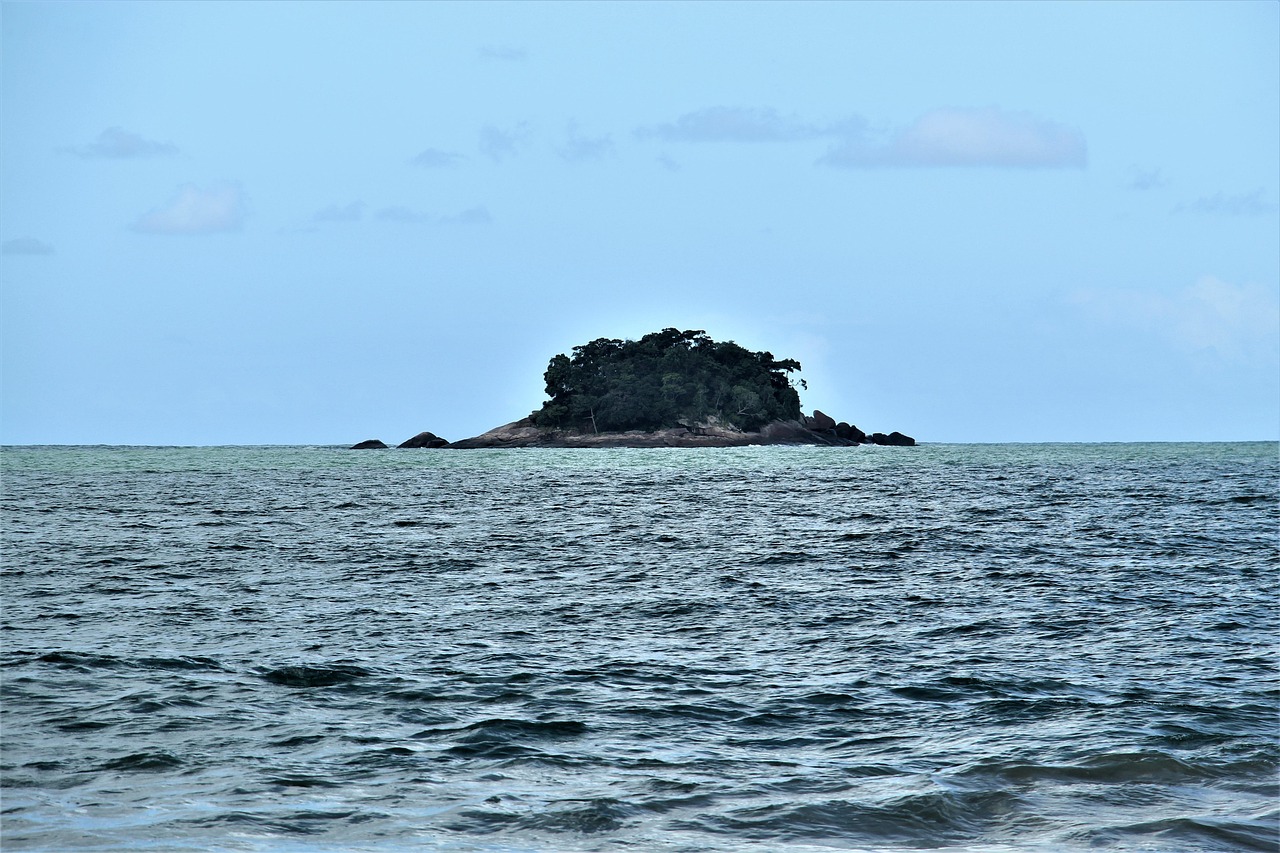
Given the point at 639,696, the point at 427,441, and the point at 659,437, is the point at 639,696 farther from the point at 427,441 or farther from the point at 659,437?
the point at 427,441

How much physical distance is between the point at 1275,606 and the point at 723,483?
51282mm

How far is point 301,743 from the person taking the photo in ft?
35.0

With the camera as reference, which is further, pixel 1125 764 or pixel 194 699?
pixel 194 699

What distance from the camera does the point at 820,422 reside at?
186500 mm

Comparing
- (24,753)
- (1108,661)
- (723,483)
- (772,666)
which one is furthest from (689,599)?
(723,483)

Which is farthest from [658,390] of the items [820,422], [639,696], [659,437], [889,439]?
[639,696]

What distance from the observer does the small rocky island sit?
174000 mm

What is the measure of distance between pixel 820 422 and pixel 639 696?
176424mm

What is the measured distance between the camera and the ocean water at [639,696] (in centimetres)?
860

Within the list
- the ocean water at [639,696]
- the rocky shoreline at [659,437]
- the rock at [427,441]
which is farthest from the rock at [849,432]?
the ocean water at [639,696]

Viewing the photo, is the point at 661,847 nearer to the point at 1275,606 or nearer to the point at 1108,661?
the point at 1108,661

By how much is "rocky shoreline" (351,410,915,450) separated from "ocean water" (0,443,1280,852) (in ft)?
465

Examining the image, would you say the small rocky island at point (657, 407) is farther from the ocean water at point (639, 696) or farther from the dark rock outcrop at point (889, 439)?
the ocean water at point (639, 696)

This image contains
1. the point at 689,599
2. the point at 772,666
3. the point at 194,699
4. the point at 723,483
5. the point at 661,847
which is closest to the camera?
the point at 661,847
